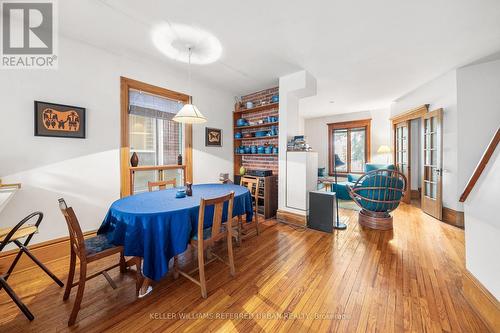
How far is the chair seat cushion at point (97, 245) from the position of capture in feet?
4.97

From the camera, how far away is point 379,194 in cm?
309

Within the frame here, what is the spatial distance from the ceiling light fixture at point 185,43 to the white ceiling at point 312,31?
0.31 feet

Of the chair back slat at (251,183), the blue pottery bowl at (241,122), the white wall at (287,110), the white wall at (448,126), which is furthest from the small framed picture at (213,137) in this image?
the white wall at (448,126)

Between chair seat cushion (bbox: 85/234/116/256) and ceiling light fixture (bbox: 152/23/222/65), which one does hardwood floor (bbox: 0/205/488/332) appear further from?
ceiling light fixture (bbox: 152/23/222/65)

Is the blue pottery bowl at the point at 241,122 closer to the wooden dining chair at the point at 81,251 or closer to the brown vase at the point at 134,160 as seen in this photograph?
the brown vase at the point at 134,160

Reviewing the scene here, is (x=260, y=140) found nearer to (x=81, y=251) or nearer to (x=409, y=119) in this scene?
(x=81, y=251)

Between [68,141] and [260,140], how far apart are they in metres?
3.26

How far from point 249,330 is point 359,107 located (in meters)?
6.52

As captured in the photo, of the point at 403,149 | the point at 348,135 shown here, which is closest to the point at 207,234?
the point at 403,149

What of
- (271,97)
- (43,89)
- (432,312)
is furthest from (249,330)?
(271,97)

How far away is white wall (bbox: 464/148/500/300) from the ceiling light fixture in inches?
119

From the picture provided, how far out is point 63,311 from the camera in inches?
60.1

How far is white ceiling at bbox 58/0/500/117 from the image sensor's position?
1.91m

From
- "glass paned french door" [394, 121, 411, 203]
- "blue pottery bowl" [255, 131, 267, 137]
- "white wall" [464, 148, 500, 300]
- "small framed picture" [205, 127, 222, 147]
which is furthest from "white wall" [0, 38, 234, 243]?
"glass paned french door" [394, 121, 411, 203]
